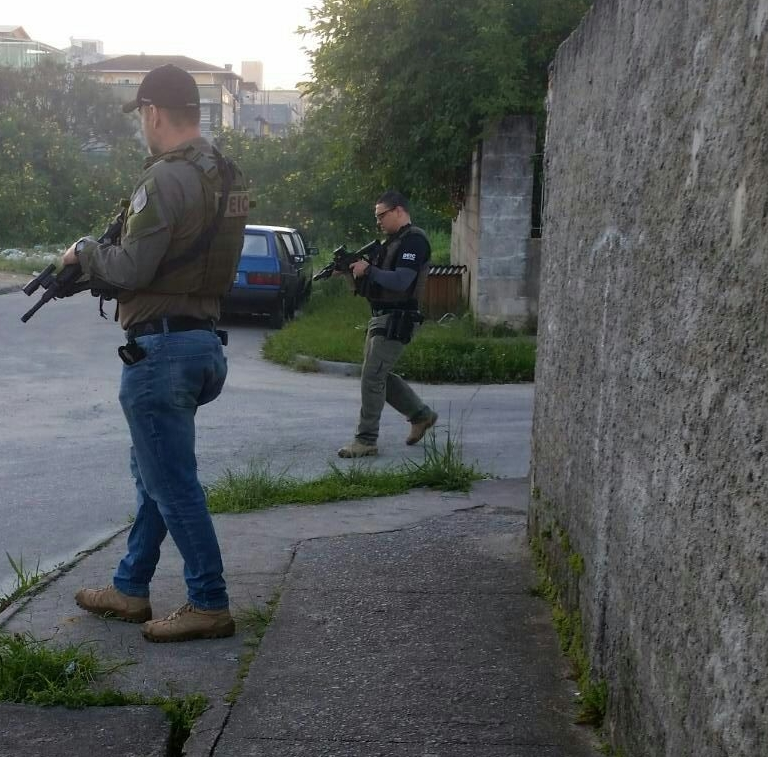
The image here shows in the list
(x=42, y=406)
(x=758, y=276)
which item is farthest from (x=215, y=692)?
(x=42, y=406)

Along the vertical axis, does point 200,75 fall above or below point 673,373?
above

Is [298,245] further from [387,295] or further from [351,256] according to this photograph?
[387,295]

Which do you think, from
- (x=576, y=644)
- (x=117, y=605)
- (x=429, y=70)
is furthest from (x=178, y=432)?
(x=429, y=70)

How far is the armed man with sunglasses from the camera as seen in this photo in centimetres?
807

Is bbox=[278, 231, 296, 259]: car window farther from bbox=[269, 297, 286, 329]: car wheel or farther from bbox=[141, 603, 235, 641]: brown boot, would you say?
bbox=[141, 603, 235, 641]: brown boot

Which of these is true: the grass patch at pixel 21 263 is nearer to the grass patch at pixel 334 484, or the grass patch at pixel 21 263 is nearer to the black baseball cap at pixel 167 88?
the grass patch at pixel 334 484

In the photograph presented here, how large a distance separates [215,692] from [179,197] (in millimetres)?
1647

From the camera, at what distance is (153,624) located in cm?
432

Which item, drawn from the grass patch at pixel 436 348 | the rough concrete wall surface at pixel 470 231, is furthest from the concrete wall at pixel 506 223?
the grass patch at pixel 436 348

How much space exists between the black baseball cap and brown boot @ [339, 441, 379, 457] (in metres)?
4.34

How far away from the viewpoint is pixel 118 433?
9.10 metres

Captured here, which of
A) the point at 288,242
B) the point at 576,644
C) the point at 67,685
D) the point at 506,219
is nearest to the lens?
the point at 67,685

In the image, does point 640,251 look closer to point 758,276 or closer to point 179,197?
point 758,276

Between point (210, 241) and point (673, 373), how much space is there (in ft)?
6.53
